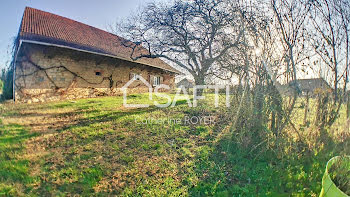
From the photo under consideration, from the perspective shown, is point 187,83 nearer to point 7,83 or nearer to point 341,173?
point 341,173

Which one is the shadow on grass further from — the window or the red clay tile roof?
the window

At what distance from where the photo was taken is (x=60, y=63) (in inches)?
337

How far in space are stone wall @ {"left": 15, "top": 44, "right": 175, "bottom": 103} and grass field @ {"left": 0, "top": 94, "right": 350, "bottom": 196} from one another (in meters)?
4.17

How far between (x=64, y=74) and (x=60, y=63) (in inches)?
24.3

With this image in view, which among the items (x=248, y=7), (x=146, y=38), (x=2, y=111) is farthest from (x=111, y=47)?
Answer: (x=248, y=7)

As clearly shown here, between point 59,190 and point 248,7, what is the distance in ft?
16.6

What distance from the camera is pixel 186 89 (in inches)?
391

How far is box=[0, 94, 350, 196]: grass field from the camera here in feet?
7.22

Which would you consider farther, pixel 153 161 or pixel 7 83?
pixel 7 83

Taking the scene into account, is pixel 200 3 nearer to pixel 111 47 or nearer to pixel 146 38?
pixel 146 38

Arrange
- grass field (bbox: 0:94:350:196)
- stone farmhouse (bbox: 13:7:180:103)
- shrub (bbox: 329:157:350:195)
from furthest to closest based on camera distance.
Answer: stone farmhouse (bbox: 13:7:180:103) < grass field (bbox: 0:94:350:196) < shrub (bbox: 329:157:350:195)
